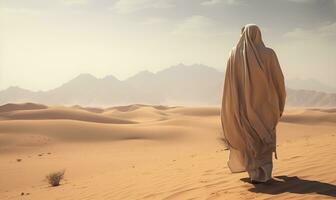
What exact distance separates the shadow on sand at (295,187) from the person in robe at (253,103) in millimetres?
168

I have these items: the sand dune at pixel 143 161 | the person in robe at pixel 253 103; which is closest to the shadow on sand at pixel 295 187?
the sand dune at pixel 143 161

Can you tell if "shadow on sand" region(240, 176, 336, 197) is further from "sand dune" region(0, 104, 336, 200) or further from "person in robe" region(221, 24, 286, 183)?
"person in robe" region(221, 24, 286, 183)

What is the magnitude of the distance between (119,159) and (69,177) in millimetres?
4125

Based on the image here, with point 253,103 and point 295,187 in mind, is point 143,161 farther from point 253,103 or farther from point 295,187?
point 295,187

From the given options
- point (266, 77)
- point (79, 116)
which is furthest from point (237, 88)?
point (79, 116)

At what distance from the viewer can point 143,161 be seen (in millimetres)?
16438

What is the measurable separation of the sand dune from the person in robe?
37 cm

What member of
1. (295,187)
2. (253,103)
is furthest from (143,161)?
(295,187)

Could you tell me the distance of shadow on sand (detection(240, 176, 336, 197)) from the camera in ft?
17.0

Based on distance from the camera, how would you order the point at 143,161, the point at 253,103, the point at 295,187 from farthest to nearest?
the point at 143,161 → the point at 253,103 → the point at 295,187

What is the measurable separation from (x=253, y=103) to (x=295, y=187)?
1270 mm

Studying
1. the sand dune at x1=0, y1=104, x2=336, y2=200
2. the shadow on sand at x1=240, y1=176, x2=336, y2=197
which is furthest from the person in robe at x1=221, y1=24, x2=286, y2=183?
the sand dune at x1=0, y1=104, x2=336, y2=200

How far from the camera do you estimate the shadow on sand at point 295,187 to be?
5.19m

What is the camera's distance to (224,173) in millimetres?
7328
